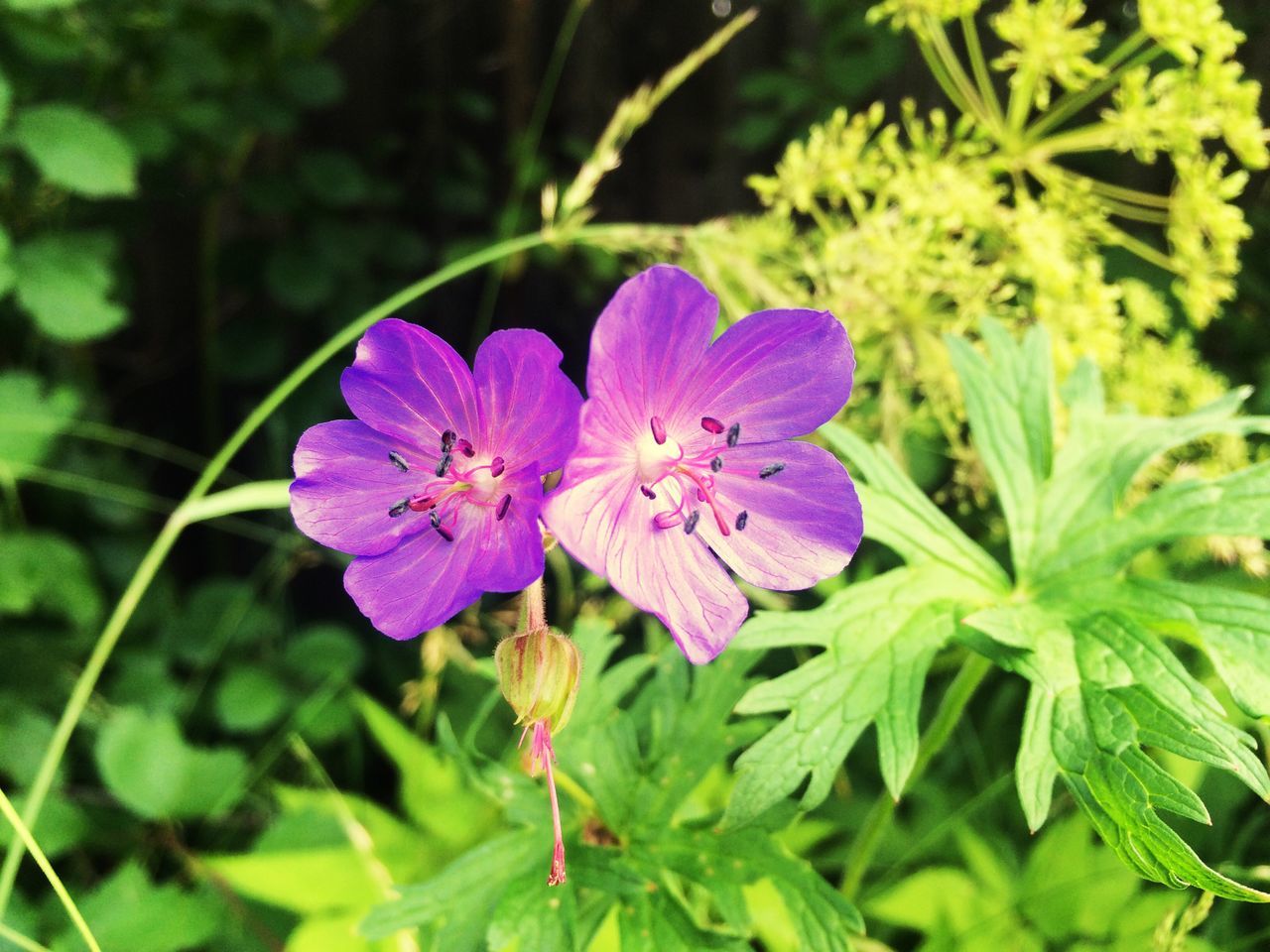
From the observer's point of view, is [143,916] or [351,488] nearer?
[351,488]

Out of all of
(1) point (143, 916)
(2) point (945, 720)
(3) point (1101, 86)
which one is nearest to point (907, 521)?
(2) point (945, 720)

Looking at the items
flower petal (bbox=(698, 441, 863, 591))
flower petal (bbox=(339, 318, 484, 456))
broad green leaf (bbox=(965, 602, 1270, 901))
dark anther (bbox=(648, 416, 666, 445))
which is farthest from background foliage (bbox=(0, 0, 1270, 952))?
flower petal (bbox=(339, 318, 484, 456))

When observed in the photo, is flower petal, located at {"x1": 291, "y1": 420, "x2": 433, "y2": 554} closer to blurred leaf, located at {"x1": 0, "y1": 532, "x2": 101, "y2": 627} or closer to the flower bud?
the flower bud

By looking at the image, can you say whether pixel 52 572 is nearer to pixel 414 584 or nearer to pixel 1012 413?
pixel 414 584

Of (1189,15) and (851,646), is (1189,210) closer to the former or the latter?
(1189,15)

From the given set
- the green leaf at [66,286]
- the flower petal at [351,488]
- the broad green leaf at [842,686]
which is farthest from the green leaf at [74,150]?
the broad green leaf at [842,686]

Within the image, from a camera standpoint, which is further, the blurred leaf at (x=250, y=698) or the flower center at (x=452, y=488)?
the blurred leaf at (x=250, y=698)

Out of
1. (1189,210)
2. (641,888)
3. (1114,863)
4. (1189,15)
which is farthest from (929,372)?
(641,888)

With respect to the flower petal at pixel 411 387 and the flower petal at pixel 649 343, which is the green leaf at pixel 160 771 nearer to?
the flower petal at pixel 411 387
